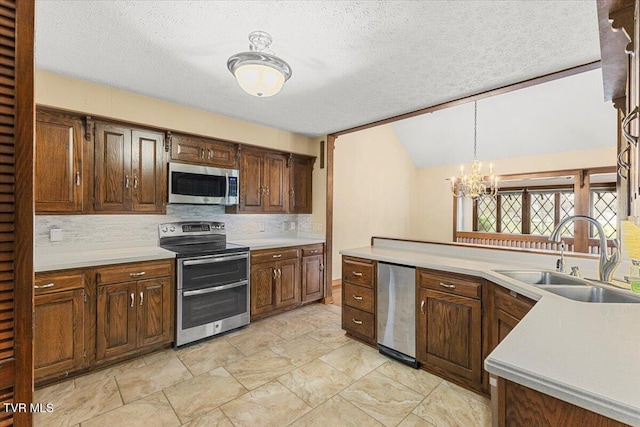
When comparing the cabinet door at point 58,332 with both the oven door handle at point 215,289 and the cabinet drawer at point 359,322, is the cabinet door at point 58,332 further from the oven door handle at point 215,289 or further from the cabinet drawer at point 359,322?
the cabinet drawer at point 359,322

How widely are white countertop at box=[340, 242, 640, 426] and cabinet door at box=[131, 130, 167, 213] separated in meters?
3.13

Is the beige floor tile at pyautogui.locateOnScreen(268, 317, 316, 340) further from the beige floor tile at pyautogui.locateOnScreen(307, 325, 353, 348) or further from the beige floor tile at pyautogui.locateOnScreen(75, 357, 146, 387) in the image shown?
the beige floor tile at pyautogui.locateOnScreen(75, 357, 146, 387)

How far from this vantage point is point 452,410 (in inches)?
75.0

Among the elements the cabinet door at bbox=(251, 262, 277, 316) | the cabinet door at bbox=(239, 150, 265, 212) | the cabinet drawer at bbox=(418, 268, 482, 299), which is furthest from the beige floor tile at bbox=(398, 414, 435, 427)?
the cabinet door at bbox=(239, 150, 265, 212)

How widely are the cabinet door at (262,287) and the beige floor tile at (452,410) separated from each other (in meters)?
2.02

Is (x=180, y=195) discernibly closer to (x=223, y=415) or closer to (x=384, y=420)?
(x=223, y=415)

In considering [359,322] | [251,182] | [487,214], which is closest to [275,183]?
[251,182]

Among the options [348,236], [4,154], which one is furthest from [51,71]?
[348,236]

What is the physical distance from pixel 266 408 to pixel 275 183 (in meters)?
2.70

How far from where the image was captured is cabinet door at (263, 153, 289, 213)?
12.7 feet

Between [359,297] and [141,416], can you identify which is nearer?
[141,416]

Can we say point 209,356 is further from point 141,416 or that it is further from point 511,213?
point 511,213

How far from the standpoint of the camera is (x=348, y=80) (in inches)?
97.6

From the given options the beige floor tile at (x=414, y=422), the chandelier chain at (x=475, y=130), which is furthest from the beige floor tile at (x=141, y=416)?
the chandelier chain at (x=475, y=130)
